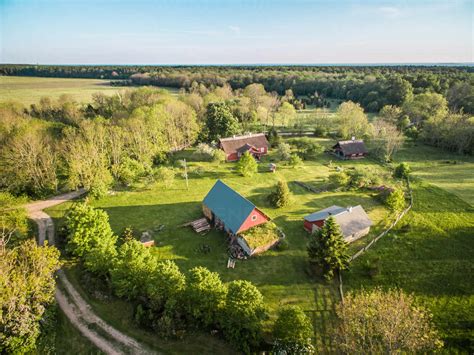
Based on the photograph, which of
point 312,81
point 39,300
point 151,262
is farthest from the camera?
point 312,81

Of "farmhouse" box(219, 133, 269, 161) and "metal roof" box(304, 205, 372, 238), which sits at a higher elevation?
"farmhouse" box(219, 133, 269, 161)

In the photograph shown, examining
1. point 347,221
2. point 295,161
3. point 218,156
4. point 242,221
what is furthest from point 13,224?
point 295,161

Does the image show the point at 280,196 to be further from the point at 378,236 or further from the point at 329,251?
the point at 329,251

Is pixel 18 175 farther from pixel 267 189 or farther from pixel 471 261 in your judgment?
pixel 471 261

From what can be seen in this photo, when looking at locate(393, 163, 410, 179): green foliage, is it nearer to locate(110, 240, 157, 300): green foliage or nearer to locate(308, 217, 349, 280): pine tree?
locate(308, 217, 349, 280): pine tree

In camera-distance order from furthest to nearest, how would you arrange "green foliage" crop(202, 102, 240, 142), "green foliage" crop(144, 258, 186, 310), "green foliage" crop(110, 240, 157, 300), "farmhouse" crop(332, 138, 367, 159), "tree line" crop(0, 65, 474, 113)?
"tree line" crop(0, 65, 474, 113)
"green foliage" crop(202, 102, 240, 142)
"farmhouse" crop(332, 138, 367, 159)
"green foliage" crop(110, 240, 157, 300)
"green foliage" crop(144, 258, 186, 310)

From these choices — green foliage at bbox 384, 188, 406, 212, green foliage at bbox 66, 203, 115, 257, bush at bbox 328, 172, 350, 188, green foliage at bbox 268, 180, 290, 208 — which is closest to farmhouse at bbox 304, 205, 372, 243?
green foliage at bbox 268, 180, 290, 208

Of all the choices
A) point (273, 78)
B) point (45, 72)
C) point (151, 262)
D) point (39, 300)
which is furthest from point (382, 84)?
point (45, 72)
